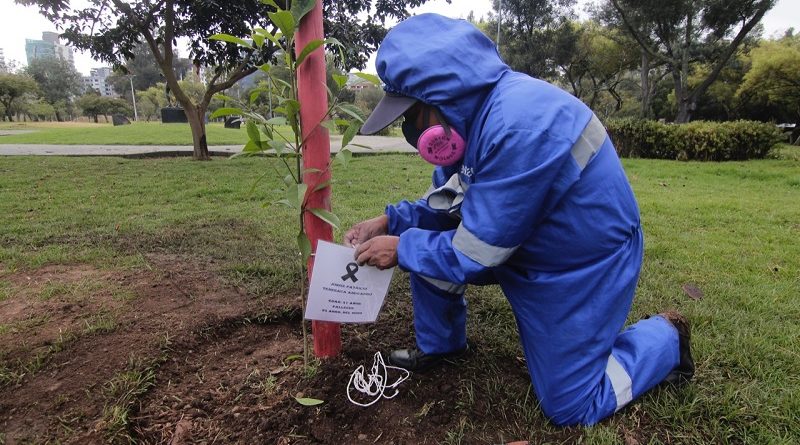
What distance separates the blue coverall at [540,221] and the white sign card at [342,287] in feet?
0.65

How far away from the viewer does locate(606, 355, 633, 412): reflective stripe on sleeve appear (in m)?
1.53

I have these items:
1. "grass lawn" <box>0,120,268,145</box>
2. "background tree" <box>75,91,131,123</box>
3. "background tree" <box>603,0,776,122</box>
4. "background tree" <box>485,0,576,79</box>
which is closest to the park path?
"grass lawn" <box>0,120,268,145</box>

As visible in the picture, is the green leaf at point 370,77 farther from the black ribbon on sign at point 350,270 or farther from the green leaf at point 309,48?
the black ribbon on sign at point 350,270

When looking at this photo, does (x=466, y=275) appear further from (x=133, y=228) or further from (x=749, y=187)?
(x=749, y=187)

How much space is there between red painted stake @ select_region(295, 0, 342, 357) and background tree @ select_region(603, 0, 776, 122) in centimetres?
1607

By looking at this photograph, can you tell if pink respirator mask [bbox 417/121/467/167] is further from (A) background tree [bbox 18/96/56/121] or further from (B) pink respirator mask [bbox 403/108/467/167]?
(A) background tree [bbox 18/96/56/121]

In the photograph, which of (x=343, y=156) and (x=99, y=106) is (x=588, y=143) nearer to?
(x=343, y=156)

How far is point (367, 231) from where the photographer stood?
182 centimetres

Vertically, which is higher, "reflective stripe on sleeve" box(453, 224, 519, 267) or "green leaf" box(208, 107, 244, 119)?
"green leaf" box(208, 107, 244, 119)

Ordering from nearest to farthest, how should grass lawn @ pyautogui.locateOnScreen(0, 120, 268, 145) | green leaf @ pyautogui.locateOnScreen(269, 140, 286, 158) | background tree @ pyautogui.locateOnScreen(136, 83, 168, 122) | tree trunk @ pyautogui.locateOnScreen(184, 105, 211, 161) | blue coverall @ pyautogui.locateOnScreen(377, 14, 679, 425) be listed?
blue coverall @ pyautogui.locateOnScreen(377, 14, 679, 425), green leaf @ pyautogui.locateOnScreen(269, 140, 286, 158), tree trunk @ pyautogui.locateOnScreen(184, 105, 211, 161), grass lawn @ pyautogui.locateOnScreen(0, 120, 268, 145), background tree @ pyautogui.locateOnScreen(136, 83, 168, 122)

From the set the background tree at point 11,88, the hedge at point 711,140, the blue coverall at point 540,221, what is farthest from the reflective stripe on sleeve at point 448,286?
the background tree at point 11,88

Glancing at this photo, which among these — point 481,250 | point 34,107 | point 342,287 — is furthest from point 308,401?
point 34,107

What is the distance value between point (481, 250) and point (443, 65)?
52 centimetres

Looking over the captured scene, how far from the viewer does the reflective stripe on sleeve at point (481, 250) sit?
1.31 m
